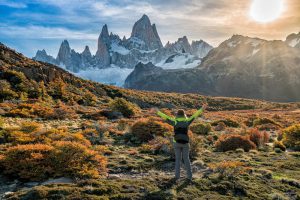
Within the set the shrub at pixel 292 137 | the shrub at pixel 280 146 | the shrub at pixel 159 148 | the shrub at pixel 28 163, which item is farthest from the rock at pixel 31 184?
the shrub at pixel 292 137

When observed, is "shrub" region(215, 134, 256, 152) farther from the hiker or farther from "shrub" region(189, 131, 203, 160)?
the hiker

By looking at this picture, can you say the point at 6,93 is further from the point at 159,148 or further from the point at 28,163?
the point at 28,163

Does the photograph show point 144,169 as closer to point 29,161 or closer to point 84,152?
point 84,152

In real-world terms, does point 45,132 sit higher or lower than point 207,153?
higher

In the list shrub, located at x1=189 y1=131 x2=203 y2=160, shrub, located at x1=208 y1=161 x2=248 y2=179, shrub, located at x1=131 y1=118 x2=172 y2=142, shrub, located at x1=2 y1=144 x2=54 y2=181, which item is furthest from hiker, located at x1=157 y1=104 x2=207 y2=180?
shrub, located at x1=131 y1=118 x2=172 y2=142

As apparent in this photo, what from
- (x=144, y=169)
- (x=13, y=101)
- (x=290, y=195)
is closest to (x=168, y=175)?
(x=144, y=169)

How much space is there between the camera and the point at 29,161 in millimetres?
14094

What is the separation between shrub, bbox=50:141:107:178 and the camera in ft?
45.6

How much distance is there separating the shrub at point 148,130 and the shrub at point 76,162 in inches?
397

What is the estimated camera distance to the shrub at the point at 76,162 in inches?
548

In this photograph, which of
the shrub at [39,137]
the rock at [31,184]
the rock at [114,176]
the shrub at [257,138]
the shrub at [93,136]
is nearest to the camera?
the rock at [31,184]

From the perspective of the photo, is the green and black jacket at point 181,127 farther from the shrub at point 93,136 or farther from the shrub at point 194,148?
the shrub at point 93,136

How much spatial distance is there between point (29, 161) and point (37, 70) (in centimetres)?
5517

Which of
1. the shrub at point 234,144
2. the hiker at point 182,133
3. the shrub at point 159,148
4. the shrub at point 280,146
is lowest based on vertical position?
the shrub at point 280,146
